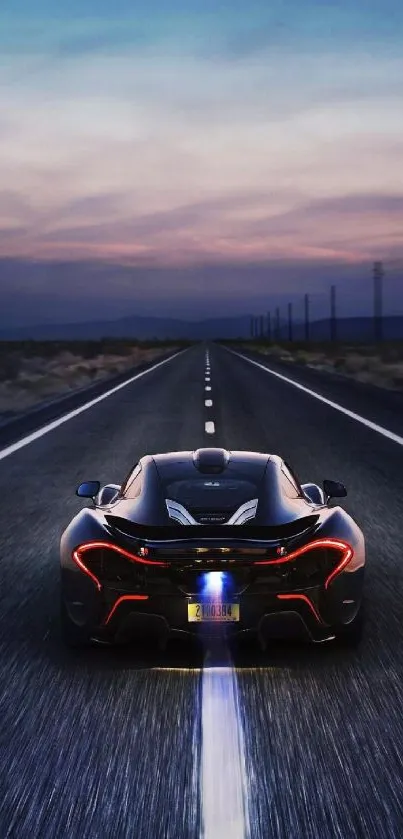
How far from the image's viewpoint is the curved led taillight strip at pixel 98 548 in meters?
5.65

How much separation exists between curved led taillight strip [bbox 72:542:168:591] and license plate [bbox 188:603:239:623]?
10.6 inches

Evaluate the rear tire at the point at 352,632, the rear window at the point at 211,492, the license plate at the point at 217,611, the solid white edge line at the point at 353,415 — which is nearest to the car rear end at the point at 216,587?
the license plate at the point at 217,611

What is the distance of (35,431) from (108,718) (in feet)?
49.7

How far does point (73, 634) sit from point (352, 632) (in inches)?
58.4

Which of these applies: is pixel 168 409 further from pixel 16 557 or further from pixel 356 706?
pixel 356 706

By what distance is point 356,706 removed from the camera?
5.32 meters

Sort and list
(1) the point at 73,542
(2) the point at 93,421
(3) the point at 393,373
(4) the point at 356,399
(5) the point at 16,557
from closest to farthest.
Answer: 1. (1) the point at 73,542
2. (5) the point at 16,557
3. (2) the point at 93,421
4. (4) the point at 356,399
5. (3) the point at 393,373

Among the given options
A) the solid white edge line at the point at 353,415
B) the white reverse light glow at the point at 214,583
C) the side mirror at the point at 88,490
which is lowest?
the solid white edge line at the point at 353,415

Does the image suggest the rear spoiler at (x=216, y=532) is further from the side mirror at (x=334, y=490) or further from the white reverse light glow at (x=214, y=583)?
the side mirror at (x=334, y=490)

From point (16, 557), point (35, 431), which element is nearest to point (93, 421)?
point (35, 431)

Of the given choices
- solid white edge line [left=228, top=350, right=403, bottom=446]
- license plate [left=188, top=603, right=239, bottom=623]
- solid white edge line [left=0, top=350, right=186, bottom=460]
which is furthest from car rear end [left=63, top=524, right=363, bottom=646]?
solid white edge line [left=228, top=350, right=403, bottom=446]

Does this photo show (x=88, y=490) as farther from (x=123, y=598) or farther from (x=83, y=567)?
(x=123, y=598)

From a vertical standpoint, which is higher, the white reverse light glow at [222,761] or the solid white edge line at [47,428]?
the white reverse light glow at [222,761]

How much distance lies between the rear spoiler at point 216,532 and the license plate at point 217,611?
31 cm
